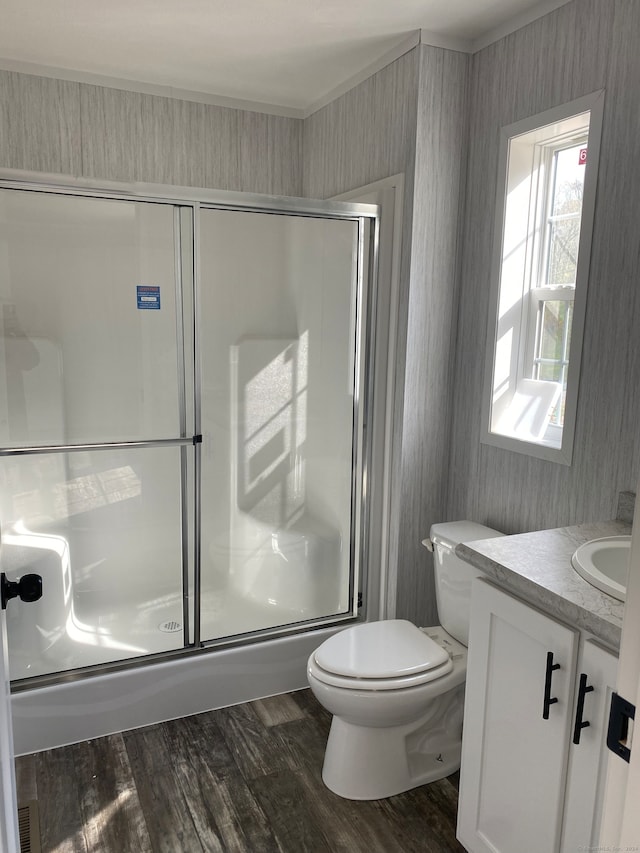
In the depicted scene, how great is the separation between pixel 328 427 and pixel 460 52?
57.0 inches

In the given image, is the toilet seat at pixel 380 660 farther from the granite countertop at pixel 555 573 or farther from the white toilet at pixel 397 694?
the granite countertop at pixel 555 573

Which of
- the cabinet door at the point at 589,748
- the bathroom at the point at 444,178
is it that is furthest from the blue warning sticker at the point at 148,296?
the cabinet door at the point at 589,748

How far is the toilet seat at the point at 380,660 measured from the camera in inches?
75.5

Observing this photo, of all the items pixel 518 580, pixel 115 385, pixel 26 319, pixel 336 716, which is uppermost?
pixel 26 319

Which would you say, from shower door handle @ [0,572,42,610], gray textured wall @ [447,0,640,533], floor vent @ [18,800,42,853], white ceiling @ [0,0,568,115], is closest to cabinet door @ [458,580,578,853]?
gray textured wall @ [447,0,640,533]

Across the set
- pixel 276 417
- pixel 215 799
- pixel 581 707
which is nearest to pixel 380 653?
pixel 215 799

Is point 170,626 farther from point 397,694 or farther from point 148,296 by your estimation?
point 148,296

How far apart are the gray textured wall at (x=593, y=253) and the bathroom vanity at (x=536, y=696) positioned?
0.95 feet

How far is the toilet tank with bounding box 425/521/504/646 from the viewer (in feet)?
7.05

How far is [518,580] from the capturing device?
58.4 inches

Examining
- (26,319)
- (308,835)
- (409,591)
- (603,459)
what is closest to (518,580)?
(603,459)

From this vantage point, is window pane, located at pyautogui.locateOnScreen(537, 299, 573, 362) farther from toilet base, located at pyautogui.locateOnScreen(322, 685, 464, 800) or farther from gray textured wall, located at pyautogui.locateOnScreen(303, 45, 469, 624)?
toilet base, located at pyautogui.locateOnScreen(322, 685, 464, 800)

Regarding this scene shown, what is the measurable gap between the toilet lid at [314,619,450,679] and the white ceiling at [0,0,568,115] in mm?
2008

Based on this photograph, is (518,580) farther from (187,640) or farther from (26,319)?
(26,319)
